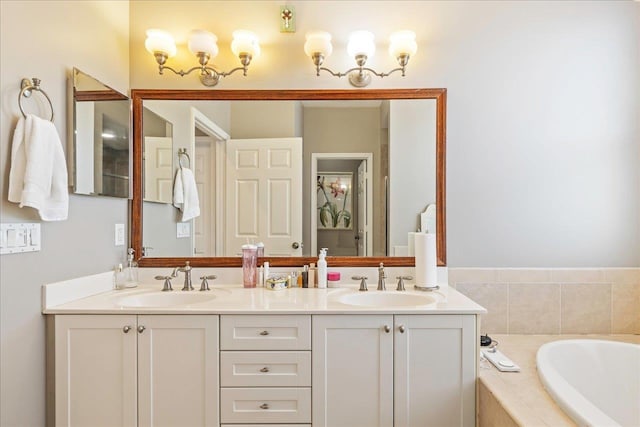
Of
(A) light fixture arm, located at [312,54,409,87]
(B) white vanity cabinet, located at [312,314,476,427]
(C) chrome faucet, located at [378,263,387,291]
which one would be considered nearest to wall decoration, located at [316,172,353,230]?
(C) chrome faucet, located at [378,263,387,291]

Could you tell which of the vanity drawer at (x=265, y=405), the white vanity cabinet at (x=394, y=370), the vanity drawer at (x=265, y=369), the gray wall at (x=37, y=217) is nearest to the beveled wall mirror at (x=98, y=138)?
the gray wall at (x=37, y=217)

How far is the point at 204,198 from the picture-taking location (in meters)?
2.04

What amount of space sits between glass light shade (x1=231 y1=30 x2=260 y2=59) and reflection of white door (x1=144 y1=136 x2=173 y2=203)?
0.68 m

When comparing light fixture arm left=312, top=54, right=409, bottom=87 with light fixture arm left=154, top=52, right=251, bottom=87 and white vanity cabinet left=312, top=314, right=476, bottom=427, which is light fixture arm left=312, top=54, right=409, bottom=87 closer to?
light fixture arm left=154, top=52, right=251, bottom=87

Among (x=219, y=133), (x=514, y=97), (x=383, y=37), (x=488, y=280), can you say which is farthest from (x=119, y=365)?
(x=514, y=97)

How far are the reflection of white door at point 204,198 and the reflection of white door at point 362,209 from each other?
0.85 meters

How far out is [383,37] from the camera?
79.9 inches

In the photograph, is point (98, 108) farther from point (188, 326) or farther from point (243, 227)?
point (188, 326)

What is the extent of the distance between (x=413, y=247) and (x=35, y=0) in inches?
81.7

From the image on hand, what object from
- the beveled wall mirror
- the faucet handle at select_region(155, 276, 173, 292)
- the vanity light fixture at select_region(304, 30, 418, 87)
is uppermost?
the vanity light fixture at select_region(304, 30, 418, 87)

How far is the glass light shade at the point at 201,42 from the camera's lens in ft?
6.24

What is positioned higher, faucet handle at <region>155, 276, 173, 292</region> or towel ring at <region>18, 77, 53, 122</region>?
towel ring at <region>18, 77, 53, 122</region>

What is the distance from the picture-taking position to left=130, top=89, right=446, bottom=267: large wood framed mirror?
79.2 inches

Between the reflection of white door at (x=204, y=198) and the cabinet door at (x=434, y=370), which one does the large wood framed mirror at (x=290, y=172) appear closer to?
the reflection of white door at (x=204, y=198)
